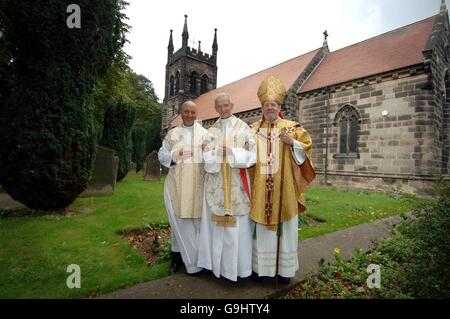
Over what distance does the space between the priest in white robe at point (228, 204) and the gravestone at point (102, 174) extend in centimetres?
643

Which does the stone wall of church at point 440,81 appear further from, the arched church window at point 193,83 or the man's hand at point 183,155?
the arched church window at point 193,83

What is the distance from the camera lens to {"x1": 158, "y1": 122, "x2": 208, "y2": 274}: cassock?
3291 millimetres

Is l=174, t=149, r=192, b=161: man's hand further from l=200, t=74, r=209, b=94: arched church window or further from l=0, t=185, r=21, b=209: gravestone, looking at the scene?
l=200, t=74, r=209, b=94: arched church window

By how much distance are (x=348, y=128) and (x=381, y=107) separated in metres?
1.91

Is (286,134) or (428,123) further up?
(428,123)

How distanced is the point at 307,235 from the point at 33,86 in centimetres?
661

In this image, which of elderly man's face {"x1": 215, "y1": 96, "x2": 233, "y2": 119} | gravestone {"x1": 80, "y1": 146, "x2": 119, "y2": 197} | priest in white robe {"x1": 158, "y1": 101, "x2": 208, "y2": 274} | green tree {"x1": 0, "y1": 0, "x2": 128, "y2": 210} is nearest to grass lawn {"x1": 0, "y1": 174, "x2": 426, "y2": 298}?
priest in white robe {"x1": 158, "y1": 101, "x2": 208, "y2": 274}

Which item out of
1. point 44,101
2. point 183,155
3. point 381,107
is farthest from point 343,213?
point 381,107

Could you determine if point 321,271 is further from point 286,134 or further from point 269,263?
point 286,134

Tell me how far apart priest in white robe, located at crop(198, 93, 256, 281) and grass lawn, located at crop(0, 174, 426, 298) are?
0.78 metres

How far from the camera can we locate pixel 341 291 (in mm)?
3062

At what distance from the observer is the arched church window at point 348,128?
1447 cm

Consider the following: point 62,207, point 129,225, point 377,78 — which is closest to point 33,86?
point 62,207

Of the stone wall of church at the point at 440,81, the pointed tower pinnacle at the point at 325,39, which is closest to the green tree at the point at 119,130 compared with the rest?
the pointed tower pinnacle at the point at 325,39
